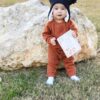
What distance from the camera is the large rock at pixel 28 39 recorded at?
241 inches

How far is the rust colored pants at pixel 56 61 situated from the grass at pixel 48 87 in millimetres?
116

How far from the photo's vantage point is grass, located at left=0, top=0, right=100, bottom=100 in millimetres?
5297

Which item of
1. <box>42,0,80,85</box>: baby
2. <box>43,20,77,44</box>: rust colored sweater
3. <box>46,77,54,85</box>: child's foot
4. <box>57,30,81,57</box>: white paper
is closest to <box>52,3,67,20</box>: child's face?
<box>42,0,80,85</box>: baby

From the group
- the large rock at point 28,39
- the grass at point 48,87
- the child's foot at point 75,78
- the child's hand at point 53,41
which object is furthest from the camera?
the large rock at point 28,39

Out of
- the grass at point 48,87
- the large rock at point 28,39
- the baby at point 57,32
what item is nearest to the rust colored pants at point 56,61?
the baby at point 57,32

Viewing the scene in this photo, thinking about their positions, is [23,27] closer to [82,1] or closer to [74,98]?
[74,98]

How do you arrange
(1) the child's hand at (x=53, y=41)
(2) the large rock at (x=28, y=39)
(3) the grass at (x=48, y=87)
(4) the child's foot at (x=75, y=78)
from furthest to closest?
(2) the large rock at (x=28, y=39) < (4) the child's foot at (x=75, y=78) < (1) the child's hand at (x=53, y=41) < (3) the grass at (x=48, y=87)

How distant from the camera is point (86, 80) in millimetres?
5785

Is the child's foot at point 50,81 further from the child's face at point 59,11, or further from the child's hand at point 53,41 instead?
the child's face at point 59,11

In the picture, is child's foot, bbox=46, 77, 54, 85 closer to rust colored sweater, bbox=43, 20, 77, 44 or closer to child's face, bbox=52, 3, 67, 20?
rust colored sweater, bbox=43, 20, 77, 44

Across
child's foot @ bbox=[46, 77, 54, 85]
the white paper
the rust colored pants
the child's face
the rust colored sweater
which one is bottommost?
child's foot @ bbox=[46, 77, 54, 85]

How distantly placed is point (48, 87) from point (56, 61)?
1.65 ft

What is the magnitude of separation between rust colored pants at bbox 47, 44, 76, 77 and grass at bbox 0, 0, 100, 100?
12cm

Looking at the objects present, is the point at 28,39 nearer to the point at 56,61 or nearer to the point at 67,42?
the point at 56,61
